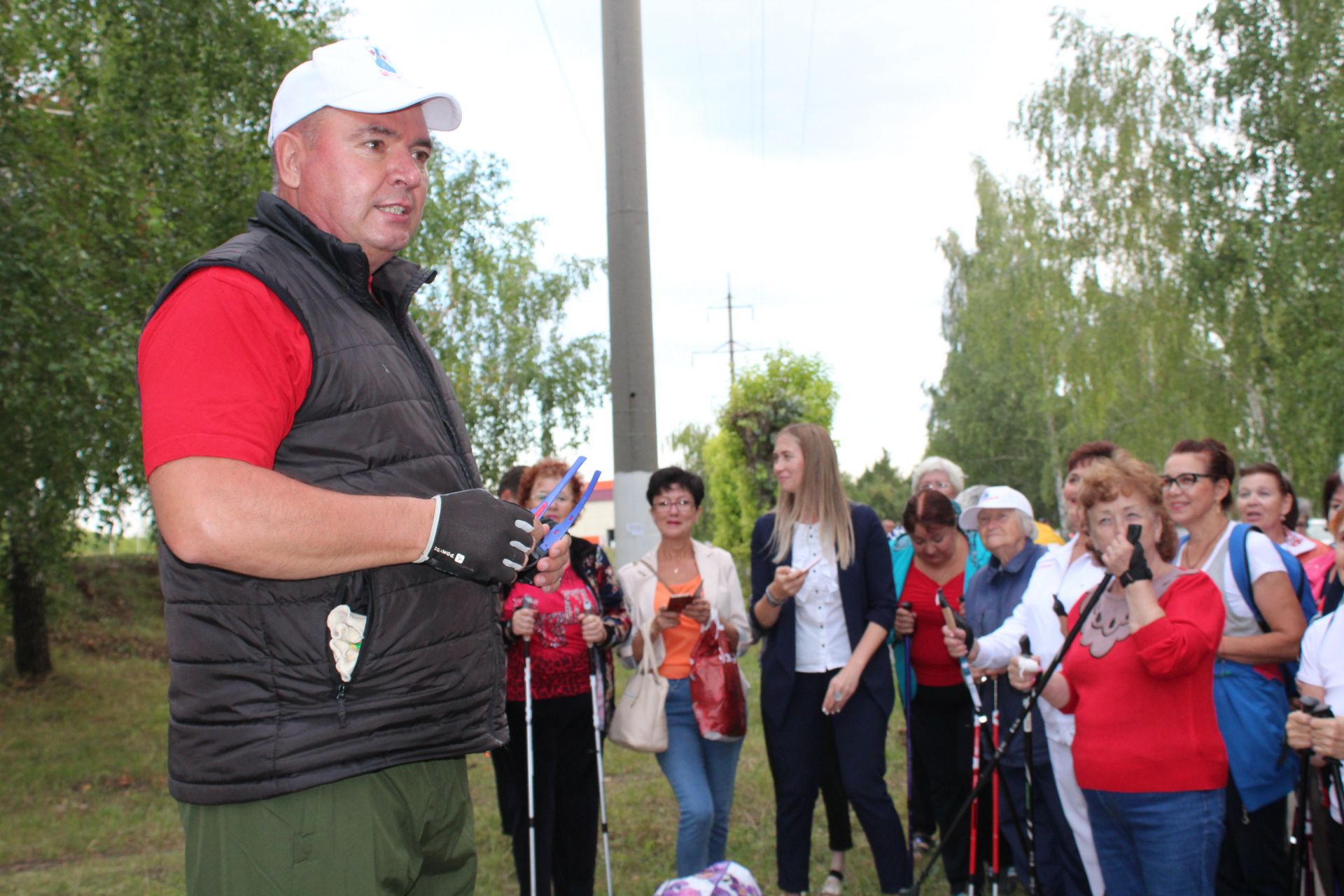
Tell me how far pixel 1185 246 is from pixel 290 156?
22689mm

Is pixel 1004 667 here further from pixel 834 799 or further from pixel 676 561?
pixel 676 561

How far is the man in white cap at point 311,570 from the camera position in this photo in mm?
1730

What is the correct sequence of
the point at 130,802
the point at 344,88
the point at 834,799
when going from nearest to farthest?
the point at 344,88 < the point at 834,799 < the point at 130,802

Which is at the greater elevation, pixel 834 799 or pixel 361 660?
pixel 361 660

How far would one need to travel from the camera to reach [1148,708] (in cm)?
387

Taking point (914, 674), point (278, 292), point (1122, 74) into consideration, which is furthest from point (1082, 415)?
point (278, 292)

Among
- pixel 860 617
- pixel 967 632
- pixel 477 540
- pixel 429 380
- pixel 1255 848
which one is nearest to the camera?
pixel 477 540

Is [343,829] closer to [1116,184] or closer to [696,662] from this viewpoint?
[696,662]

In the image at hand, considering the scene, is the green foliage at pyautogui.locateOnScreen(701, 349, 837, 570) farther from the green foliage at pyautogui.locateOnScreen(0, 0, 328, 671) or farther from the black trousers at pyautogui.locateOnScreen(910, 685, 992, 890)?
the black trousers at pyautogui.locateOnScreen(910, 685, 992, 890)

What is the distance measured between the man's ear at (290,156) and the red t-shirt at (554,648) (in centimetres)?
342

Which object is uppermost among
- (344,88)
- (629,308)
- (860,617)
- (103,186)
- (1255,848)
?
(103,186)

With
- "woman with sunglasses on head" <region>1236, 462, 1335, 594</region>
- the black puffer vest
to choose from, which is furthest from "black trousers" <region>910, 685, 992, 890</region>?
the black puffer vest

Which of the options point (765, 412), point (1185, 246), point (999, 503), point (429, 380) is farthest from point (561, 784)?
point (1185, 246)

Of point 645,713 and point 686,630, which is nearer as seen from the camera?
point 645,713
